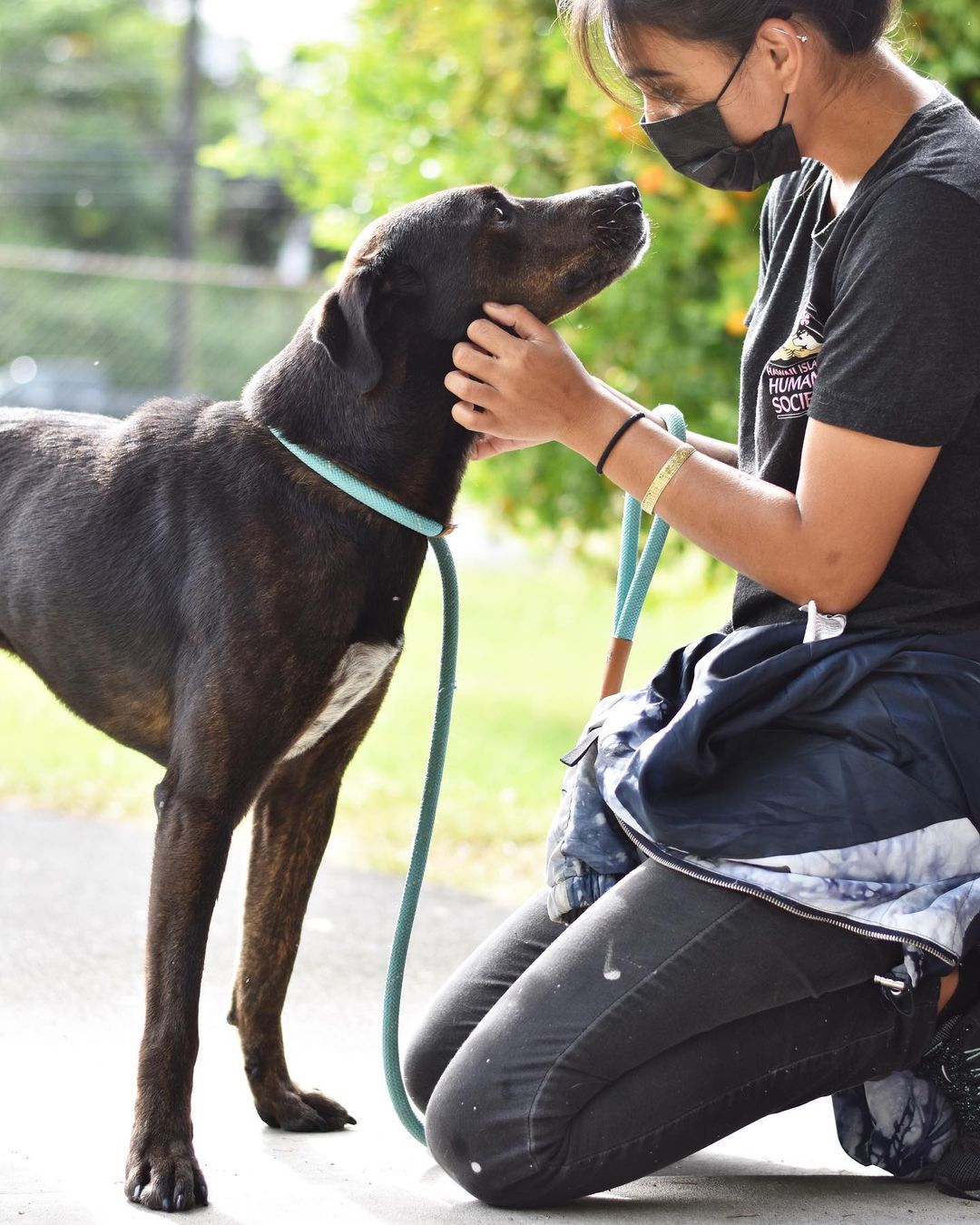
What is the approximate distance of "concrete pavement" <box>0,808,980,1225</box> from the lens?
2.45 metres

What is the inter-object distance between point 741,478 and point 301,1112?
1484mm

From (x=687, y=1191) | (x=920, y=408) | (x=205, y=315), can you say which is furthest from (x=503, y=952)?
(x=205, y=315)

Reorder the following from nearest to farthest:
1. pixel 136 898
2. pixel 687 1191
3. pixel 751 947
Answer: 1. pixel 751 947
2. pixel 687 1191
3. pixel 136 898

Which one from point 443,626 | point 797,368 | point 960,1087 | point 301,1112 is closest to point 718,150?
point 797,368

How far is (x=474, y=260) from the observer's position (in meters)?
2.90

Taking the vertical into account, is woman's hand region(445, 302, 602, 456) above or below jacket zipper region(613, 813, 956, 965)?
above

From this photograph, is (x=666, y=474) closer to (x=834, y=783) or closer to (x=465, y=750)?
(x=834, y=783)

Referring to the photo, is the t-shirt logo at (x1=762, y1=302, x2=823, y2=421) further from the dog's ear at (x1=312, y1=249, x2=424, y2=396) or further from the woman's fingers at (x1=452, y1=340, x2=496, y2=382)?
the dog's ear at (x1=312, y1=249, x2=424, y2=396)

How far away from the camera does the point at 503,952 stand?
9.57 feet

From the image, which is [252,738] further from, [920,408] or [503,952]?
[920,408]

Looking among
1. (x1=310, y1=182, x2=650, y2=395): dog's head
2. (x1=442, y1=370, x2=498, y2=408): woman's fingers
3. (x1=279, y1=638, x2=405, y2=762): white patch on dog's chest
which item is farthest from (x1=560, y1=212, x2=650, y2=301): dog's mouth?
(x1=279, y1=638, x2=405, y2=762): white patch on dog's chest

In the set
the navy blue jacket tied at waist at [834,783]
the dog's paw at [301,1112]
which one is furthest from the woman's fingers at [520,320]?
the dog's paw at [301,1112]

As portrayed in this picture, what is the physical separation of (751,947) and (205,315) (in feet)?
46.4

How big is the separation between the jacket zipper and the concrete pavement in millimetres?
463
